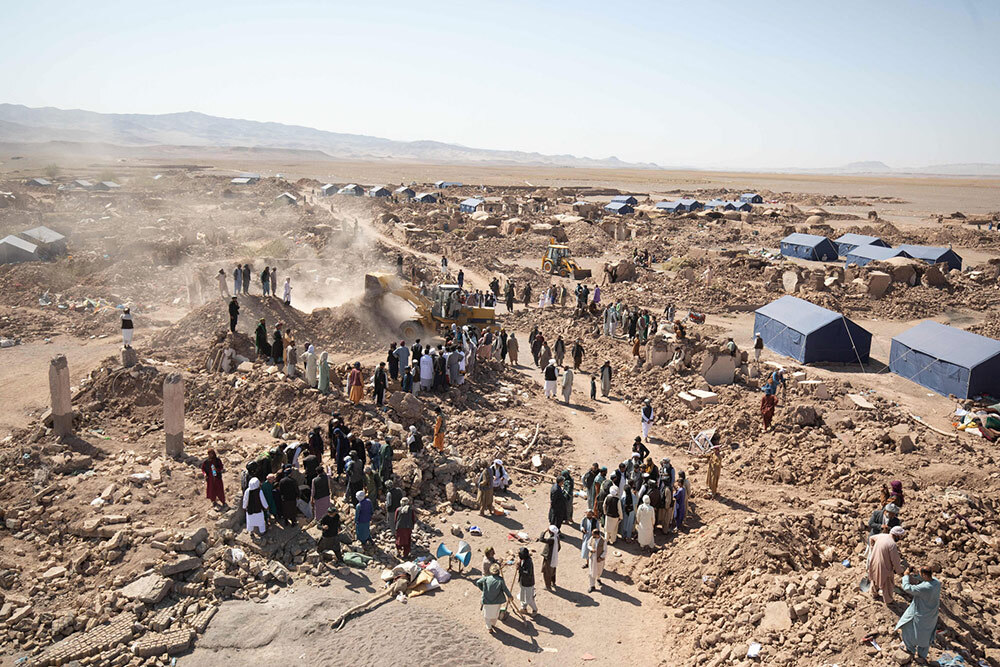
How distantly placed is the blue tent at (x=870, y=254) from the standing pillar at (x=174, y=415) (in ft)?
99.3

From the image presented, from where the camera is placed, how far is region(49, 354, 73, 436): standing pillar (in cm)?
1216

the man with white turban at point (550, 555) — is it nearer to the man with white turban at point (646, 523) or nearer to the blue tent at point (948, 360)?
the man with white turban at point (646, 523)

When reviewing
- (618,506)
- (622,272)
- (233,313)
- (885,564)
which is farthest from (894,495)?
(622,272)

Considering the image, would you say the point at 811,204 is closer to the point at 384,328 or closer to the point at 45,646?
the point at 384,328

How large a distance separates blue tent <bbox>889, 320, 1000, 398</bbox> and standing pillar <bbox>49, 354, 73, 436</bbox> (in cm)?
1915

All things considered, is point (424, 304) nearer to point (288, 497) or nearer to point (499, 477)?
point (499, 477)

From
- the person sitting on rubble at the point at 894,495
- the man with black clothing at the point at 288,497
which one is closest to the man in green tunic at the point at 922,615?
the person sitting on rubble at the point at 894,495

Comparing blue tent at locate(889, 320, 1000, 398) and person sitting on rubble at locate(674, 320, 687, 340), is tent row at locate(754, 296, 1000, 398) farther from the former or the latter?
person sitting on rubble at locate(674, 320, 687, 340)

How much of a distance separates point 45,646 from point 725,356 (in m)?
14.7

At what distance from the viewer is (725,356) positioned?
17281 millimetres

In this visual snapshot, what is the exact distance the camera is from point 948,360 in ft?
55.2

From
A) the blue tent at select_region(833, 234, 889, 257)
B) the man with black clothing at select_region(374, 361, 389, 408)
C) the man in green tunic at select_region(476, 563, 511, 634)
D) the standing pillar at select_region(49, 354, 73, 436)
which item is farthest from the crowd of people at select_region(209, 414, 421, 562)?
the blue tent at select_region(833, 234, 889, 257)

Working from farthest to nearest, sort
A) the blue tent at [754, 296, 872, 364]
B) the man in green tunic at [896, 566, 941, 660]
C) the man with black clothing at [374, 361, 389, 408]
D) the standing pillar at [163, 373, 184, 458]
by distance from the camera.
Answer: the blue tent at [754, 296, 872, 364] → the man with black clothing at [374, 361, 389, 408] → the standing pillar at [163, 373, 184, 458] → the man in green tunic at [896, 566, 941, 660]

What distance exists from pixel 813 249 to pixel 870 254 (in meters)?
3.77
